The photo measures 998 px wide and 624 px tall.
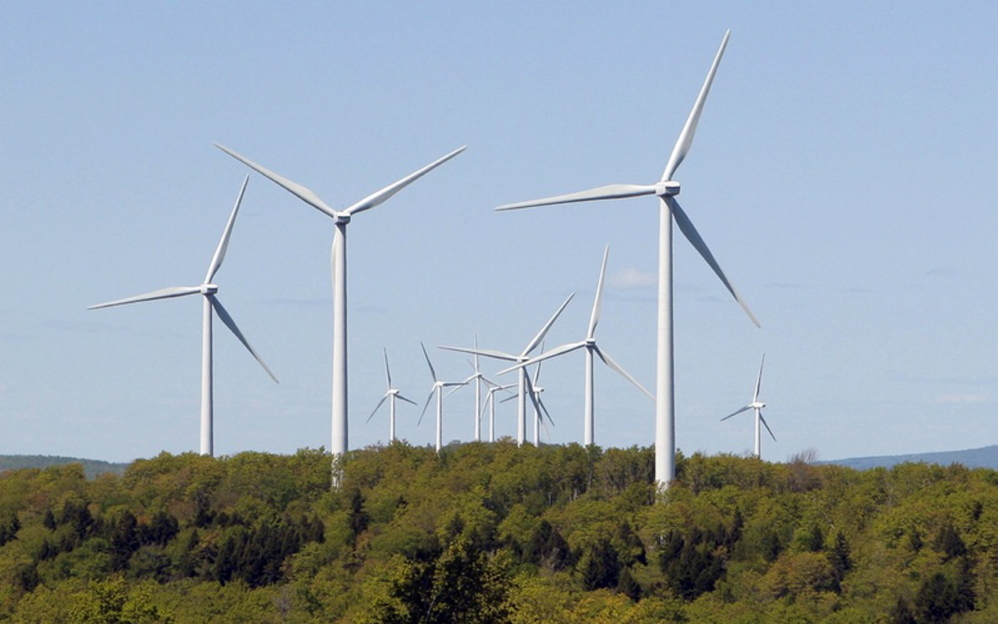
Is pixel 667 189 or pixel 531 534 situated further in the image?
pixel 531 534

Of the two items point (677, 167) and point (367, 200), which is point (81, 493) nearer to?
point (367, 200)

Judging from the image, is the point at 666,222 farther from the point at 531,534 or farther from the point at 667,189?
the point at 531,534

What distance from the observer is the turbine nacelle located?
410 feet

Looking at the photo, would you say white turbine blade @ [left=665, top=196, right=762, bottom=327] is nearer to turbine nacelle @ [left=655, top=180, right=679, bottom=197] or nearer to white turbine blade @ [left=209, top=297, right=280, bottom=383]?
turbine nacelle @ [left=655, top=180, right=679, bottom=197]

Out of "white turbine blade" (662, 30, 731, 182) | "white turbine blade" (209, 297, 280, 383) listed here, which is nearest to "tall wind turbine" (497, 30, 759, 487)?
"white turbine blade" (662, 30, 731, 182)

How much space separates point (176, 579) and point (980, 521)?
5969 centimetres

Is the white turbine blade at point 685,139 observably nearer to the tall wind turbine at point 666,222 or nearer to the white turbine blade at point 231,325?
the tall wind turbine at point 666,222

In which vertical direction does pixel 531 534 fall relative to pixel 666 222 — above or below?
below

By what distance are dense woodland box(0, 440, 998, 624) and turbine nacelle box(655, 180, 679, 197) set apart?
25.7 meters

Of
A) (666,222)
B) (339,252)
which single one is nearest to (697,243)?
(666,222)

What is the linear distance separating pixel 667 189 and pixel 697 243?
4.67 metres

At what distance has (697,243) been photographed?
122438 mm

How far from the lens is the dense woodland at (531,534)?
130125 mm

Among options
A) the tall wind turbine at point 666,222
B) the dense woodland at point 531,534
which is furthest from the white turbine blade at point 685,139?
the dense woodland at point 531,534
